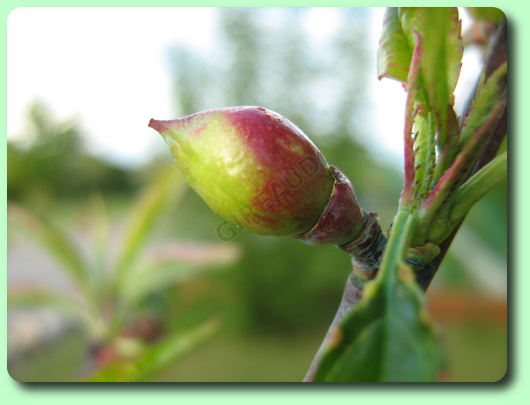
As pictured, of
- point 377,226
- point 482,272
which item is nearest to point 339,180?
point 377,226

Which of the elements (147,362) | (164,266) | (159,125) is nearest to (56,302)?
(164,266)

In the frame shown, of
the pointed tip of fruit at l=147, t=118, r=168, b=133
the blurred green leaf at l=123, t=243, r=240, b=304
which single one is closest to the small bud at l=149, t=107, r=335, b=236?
the pointed tip of fruit at l=147, t=118, r=168, b=133

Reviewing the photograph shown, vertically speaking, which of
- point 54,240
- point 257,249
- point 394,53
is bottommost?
point 257,249

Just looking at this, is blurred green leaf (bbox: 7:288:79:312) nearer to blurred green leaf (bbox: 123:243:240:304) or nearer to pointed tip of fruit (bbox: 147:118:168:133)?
blurred green leaf (bbox: 123:243:240:304)

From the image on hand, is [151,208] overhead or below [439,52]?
below

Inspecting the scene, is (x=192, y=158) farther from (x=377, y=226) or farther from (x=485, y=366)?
(x=485, y=366)

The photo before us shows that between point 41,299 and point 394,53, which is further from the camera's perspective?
point 41,299

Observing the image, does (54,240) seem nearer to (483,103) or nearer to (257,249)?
(483,103)
